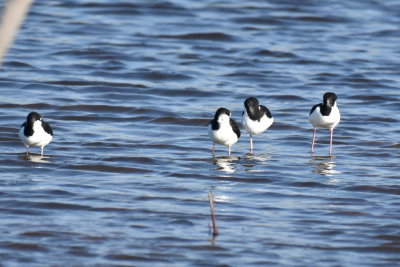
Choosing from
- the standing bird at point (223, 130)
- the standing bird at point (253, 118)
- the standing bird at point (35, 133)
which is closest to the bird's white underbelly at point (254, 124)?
the standing bird at point (253, 118)

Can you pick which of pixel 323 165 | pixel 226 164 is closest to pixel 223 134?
pixel 226 164

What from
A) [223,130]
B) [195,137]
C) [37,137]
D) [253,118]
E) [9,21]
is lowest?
[195,137]

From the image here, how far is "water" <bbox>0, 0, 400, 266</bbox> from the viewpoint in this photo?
753 cm

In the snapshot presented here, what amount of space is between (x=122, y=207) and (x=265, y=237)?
6.10 ft

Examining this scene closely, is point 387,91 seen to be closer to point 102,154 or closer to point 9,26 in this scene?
point 102,154

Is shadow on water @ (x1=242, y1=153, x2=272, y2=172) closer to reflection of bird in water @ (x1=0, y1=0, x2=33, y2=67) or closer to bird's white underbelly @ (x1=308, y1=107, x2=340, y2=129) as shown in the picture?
bird's white underbelly @ (x1=308, y1=107, x2=340, y2=129)

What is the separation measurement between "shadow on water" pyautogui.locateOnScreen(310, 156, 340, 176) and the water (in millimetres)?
32

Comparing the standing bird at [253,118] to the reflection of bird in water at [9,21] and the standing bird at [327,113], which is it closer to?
the standing bird at [327,113]

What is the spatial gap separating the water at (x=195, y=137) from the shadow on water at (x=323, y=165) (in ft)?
0.10

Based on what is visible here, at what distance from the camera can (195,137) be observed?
13.6 m

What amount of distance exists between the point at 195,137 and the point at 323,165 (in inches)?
112

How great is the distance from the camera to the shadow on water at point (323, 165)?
36.2 feet

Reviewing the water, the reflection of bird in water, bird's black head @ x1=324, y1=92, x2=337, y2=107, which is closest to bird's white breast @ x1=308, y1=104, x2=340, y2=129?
bird's black head @ x1=324, y1=92, x2=337, y2=107

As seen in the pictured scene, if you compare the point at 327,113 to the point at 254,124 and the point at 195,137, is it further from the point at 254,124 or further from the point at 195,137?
the point at 195,137
